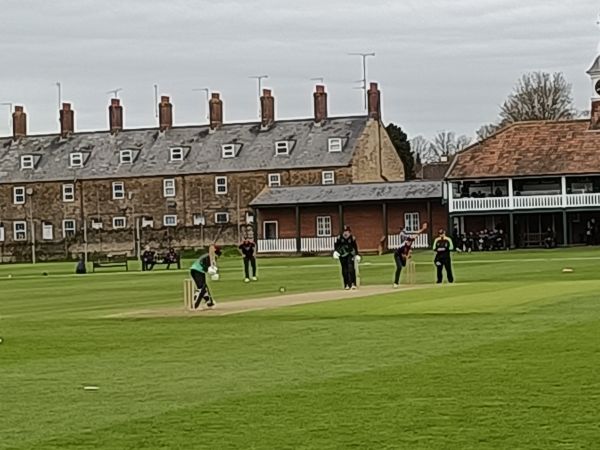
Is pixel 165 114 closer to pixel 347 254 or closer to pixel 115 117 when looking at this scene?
pixel 115 117

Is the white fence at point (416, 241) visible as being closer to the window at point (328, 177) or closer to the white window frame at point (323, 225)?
the white window frame at point (323, 225)

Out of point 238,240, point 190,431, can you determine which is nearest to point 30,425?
point 190,431

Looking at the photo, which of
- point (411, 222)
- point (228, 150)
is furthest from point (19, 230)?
point (411, 222)

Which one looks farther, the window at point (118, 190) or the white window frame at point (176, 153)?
the window at point (118, 190)

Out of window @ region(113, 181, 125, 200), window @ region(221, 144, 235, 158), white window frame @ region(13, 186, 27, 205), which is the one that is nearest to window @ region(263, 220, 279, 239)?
window @ region(221, 144, 235, 158)

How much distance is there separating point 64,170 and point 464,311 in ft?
268

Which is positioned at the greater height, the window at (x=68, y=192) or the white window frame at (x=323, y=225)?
the window at (x=68, y=192)

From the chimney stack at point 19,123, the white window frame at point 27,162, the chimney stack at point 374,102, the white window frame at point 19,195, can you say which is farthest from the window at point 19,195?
the chimney stack at point 374,102

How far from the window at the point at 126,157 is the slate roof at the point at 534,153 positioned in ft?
97.7

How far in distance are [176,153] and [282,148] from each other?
857 centimetres

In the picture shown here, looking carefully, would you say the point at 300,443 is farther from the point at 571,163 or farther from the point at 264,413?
the point at 571,163

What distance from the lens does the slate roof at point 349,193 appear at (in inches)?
3317

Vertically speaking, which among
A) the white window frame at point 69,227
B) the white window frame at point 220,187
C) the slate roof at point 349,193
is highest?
the white window frame at point 220,187

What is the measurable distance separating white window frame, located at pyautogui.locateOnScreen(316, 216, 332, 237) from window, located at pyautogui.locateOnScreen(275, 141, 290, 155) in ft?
41.1
